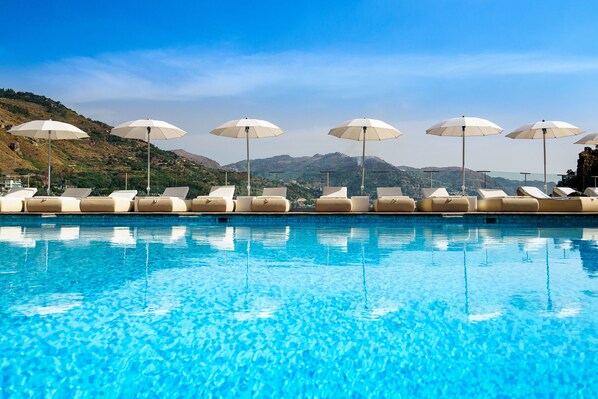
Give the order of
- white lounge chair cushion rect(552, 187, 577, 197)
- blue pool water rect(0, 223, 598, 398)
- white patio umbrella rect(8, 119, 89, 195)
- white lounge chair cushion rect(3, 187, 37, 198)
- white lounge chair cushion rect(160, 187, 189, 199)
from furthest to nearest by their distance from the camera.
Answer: white lounge chair cushion rect(552, 187, 577, 197), white lounge chair cushion rect(160, 187, 189, 199), white lounge chair cushion rect(3, 187, 37, 198), white patio umbrella rect(8, 119, 89, 195), blue pool water rect(0, 223, 598, 398)

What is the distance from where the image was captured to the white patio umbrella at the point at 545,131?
1341 cm

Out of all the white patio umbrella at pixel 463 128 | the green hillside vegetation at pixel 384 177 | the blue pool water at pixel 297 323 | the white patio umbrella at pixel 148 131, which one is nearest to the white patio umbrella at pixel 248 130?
the green hillside vegetation at pixel 384 177

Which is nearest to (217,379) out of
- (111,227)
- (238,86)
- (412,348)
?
(412,348)

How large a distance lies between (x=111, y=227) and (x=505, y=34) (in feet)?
41.9

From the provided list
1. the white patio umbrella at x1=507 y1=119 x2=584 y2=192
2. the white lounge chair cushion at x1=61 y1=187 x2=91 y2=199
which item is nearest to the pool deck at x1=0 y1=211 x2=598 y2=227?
the white lounge chair cushion at x1=61 y1=187 x2=91 y2=199

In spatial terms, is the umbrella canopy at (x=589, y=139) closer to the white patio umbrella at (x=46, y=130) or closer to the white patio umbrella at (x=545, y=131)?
the white patio umbrella at (x=545, y=131)

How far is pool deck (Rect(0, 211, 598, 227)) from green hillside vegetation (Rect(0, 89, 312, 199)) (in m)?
1.55

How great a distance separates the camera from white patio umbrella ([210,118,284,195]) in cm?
1309

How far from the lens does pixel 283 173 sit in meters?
14.7

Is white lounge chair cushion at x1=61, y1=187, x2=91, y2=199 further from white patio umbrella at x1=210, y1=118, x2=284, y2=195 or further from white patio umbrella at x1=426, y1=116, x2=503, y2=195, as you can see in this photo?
white patio umbrella at x1=426, y1=116, x2=503, y2=195

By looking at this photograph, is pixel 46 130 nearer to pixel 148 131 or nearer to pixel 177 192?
pixel 148 131

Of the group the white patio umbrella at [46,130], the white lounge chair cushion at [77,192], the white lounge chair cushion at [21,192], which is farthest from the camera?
the white lounge chair cushion at [77,192]

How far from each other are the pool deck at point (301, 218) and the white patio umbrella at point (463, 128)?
1403 mm

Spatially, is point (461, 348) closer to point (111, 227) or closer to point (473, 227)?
point (473, 227)
